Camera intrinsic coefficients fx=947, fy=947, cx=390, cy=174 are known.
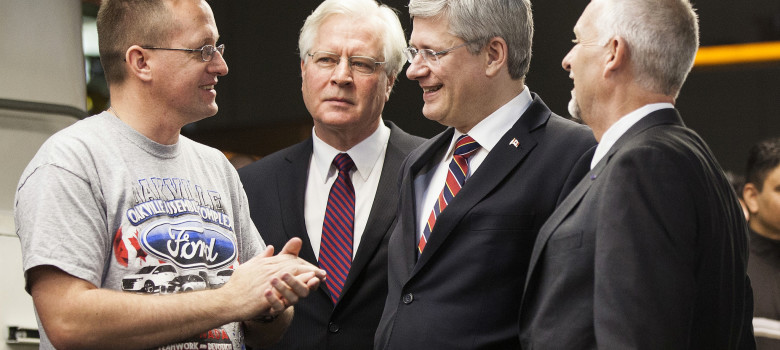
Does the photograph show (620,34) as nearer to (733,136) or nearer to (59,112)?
(59,112)

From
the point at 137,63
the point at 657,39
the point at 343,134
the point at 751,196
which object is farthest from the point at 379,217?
the point at 751,196

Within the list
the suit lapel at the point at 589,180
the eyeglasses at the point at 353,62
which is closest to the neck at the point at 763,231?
the eyeglasses at the point at 353,62

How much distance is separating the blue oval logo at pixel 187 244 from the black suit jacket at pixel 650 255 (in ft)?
2.63

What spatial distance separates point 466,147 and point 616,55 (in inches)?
24.0

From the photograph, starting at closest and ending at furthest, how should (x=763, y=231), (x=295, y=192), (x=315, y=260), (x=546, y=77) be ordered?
(x=315, y=260)
(x=295, y=192)
(x=763, y=231)
(x=546, y=77)

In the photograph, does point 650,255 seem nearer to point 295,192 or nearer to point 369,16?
point 295,192

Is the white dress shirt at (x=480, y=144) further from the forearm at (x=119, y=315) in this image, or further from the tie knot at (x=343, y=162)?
the forearm at (x=119, y=315)

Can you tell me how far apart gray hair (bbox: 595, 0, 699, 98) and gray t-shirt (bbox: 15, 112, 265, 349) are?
1.10m

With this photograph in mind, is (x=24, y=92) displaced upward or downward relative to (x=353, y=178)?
upward

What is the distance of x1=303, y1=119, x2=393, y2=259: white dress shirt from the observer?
3.16 m

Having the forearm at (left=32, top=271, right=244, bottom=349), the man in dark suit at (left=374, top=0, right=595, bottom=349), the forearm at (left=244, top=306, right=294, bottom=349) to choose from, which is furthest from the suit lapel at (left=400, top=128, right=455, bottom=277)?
the forearm at (left=32, top=271, right=244, bottom=349)

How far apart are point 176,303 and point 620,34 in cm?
119

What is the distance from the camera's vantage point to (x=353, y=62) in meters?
3.29

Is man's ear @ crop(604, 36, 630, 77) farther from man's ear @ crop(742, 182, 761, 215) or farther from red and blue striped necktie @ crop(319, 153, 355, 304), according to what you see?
man's ear @ crop(742, 182, 761, 215)
